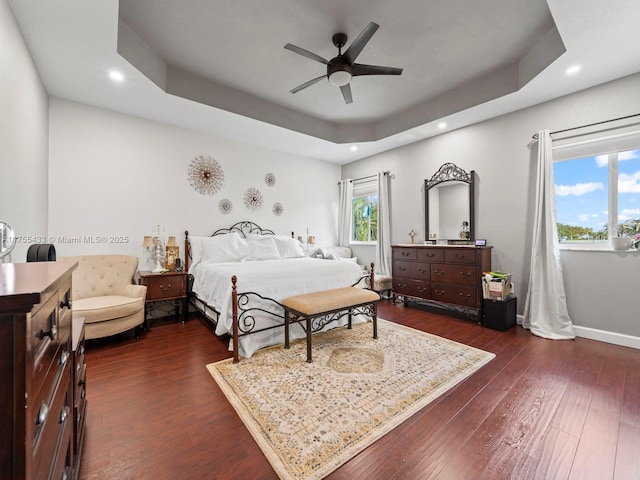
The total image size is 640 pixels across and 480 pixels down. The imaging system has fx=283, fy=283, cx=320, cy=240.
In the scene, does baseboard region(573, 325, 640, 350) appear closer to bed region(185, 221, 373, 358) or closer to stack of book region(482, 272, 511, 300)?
stack of book region(482, 272, 511, 300)

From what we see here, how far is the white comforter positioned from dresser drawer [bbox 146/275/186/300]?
247 millimetres

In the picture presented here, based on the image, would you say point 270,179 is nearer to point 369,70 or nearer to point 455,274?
point 369,70

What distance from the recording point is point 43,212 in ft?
10.3

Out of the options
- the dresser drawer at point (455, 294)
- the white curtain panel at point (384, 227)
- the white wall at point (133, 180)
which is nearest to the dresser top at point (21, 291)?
the white wall at point (133, 180)

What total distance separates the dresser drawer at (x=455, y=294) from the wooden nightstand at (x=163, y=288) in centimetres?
350

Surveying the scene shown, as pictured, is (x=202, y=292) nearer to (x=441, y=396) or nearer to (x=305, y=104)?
(x=441, y=396)

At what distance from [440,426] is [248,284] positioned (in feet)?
6.32

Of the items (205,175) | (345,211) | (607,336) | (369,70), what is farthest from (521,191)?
(205,175)

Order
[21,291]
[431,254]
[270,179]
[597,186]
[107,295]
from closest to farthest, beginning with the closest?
[21,291]
[597,186]
[107,295]
[431,254]
[270,179]

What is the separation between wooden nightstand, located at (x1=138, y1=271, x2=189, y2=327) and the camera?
11.6ft

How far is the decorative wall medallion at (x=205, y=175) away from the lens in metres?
4.36

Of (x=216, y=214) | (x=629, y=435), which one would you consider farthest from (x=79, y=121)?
(x=629, y=435)

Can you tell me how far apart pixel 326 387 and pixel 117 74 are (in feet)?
11.8

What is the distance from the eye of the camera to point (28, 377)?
1.97 ft
